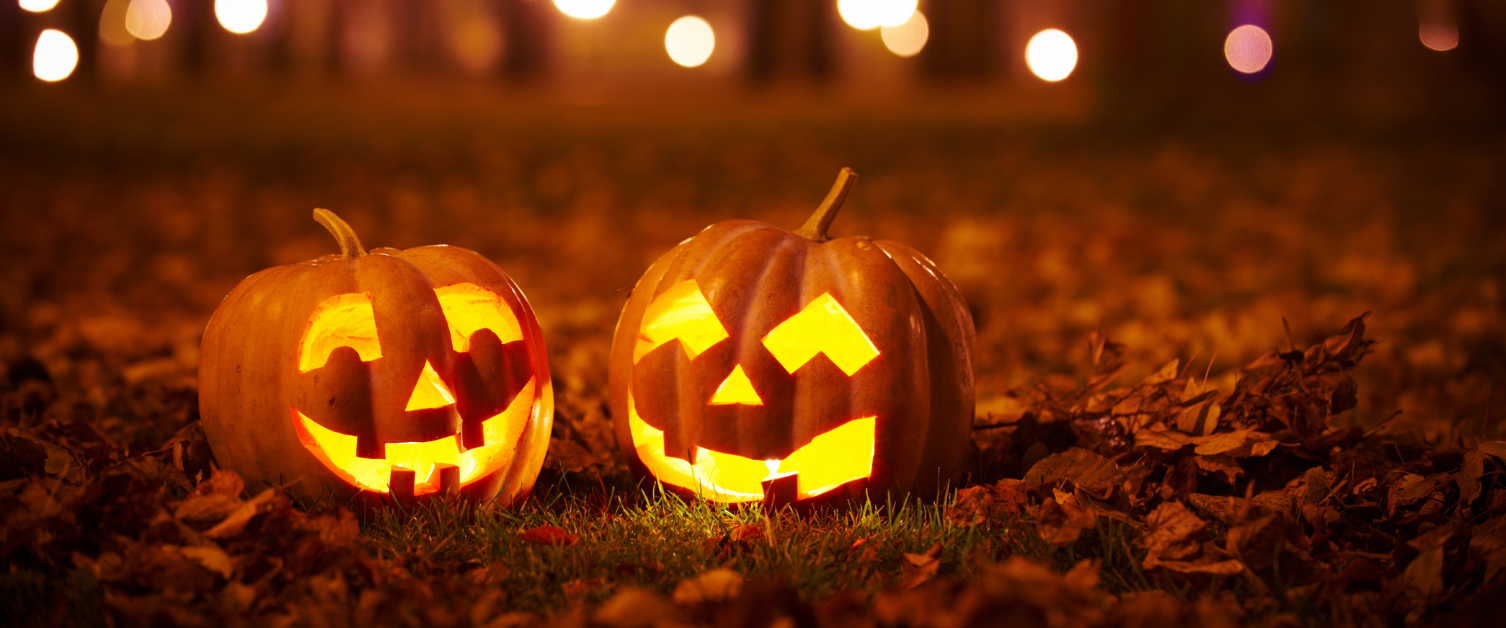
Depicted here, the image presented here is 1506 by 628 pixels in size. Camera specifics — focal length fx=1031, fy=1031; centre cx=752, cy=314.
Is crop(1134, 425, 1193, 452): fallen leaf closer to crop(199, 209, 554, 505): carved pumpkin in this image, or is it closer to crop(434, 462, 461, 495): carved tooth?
crop(199, 209, 554, 505): carved pumpkin

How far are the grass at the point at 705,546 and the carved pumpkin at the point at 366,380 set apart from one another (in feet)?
0.43

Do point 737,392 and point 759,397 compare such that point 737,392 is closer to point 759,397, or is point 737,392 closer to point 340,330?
point 759,397

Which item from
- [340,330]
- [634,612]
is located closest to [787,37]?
[340,330]

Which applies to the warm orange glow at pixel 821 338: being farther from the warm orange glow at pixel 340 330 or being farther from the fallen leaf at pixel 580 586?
the warm orange glow at pixel 340 330

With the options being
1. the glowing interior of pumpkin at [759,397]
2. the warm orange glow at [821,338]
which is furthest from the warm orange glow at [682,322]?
the warm orange glow at [821,338]

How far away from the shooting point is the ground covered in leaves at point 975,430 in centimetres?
186

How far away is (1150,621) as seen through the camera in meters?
1.60

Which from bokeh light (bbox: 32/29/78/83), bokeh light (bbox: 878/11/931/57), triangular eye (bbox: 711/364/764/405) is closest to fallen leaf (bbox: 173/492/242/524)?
triangular eye (bbox: 711/364/764/405)

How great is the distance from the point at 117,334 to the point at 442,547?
3.14 metres

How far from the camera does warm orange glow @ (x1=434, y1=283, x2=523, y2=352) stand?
231 cm

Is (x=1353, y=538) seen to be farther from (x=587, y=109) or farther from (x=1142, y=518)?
(x=587, y=109)

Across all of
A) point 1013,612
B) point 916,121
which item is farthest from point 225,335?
point 916,121

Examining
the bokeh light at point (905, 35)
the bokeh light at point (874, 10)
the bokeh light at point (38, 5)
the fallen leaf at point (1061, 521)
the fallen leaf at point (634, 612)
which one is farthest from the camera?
the bokeh light at point (905, 35)

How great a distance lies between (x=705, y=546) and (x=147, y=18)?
61.6m
